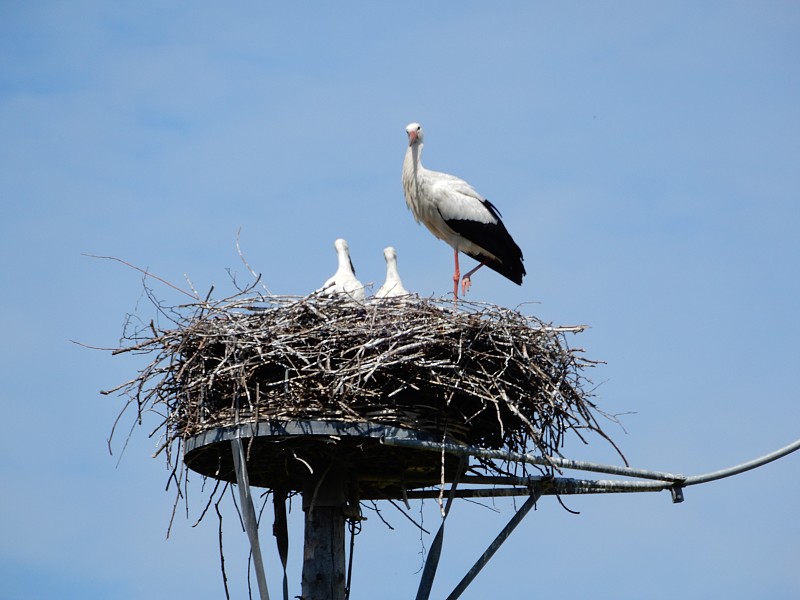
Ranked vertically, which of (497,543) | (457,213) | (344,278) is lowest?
(497,543)

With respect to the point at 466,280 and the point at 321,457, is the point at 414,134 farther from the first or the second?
the point at 321,457

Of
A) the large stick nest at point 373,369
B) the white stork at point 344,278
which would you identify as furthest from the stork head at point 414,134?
the large stick nest at point 373,369

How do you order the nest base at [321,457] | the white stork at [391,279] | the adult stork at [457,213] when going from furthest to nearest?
the adult stork at [457,213] < the white stork at [391,279] < the nest base at [321,457]

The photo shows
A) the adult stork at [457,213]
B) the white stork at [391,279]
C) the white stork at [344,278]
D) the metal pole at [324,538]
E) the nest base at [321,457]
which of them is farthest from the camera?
the adult stork at [457,213]

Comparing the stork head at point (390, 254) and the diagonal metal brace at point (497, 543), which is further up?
the stork head at point (390, 254)

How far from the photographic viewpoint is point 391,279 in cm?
1061

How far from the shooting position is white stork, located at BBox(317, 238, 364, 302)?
9773mm

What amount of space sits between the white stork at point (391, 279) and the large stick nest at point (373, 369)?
1604mm

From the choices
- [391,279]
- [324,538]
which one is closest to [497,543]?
[324,538]

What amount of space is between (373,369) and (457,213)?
3.98 meters

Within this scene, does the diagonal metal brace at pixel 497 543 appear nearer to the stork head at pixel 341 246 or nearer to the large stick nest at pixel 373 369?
the large stick nest at pixel 373 369

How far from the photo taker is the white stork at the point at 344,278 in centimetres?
977

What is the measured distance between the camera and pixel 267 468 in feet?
28.5

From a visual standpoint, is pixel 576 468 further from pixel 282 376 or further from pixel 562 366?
pixel 282 376
